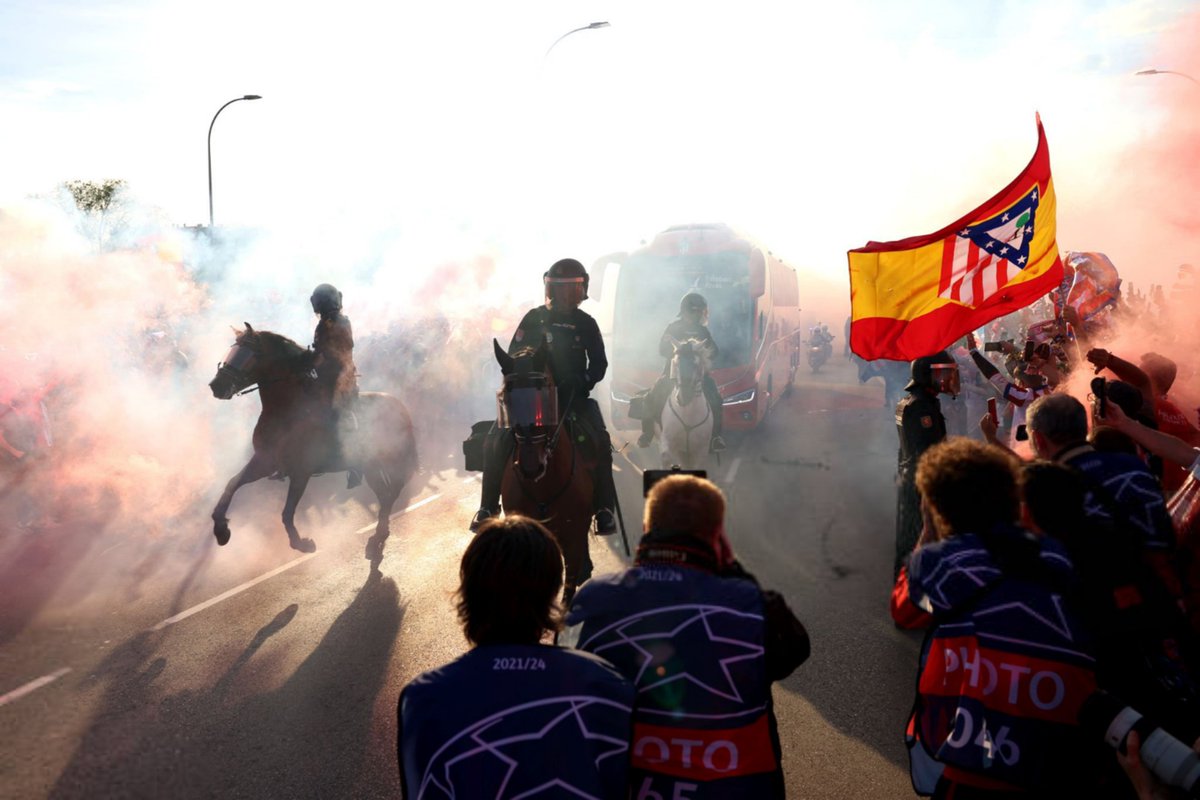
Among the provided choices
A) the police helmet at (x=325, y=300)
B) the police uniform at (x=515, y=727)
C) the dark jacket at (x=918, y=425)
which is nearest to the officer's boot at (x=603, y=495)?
the dark jacket at (x=918, y=425)

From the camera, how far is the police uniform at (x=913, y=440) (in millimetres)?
6266

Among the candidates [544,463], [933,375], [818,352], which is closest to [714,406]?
[933,375]

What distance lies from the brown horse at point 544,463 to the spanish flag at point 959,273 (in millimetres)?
2330

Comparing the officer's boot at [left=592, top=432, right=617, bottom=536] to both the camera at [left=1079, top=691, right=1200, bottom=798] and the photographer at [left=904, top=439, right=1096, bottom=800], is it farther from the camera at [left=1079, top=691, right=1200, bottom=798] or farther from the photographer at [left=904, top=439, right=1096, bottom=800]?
the camera at [left=1079, top=691, right=1200, bottom=798]

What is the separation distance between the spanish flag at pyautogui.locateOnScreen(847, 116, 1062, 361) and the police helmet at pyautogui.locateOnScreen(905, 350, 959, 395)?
0.59 feet

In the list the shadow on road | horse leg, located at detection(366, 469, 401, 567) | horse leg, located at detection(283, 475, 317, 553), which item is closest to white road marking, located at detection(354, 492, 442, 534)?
horse leg, located at detection(366, 469, 401, 567)

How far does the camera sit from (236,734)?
5074mm

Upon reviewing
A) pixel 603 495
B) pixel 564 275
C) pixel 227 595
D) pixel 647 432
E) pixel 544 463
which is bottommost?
pixel 227 595

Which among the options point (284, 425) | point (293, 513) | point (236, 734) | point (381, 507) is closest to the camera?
point (236, 734)

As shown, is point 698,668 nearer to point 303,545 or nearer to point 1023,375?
point 1023,375

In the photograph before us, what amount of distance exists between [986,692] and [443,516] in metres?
8.37

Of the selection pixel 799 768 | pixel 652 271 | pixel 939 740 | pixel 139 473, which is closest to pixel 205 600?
pixel 139 473

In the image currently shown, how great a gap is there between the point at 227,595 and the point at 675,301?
Answer: 32.6ft

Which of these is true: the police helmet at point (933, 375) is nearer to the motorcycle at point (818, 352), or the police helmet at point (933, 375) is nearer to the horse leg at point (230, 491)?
the horse leg at point (230, 491)
